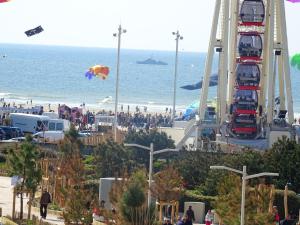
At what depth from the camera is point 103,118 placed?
87625mm

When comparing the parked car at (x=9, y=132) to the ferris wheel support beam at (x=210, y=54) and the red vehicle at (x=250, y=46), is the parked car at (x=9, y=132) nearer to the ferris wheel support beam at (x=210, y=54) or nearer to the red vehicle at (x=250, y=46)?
the ferris wheel support beam at (x=210, y=54)

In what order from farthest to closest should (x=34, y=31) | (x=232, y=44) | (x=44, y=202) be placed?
(x=34, y=31) → (x=232, y=44) → (x=44, y=202)

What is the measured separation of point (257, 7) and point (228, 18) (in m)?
2.01

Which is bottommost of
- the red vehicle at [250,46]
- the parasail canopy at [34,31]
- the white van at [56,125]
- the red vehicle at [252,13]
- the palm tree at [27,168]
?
the palm tree at [27,168]

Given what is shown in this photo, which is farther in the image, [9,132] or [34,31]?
[9,132]

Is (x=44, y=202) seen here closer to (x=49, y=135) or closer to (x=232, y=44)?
(x=49, y=135)

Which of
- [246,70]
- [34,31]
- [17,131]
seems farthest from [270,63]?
[17,131]

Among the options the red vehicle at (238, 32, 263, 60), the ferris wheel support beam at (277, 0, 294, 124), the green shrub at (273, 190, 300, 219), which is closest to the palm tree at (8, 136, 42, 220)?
the green shrub at (273, 190, 300, 219)

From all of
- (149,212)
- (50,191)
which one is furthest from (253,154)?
(149,212)

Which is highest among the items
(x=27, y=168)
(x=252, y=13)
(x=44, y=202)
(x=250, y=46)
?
(x=252, y=13)

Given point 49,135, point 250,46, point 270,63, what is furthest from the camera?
point 49,135

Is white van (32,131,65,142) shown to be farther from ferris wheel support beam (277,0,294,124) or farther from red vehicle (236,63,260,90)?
→ ferris wheel support beam (277,0,294,124)

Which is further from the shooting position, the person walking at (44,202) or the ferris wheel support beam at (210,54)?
the ferris wheel support beam at (210,54)

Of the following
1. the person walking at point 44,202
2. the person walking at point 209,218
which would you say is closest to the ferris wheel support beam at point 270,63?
the person walking at point 209,218
